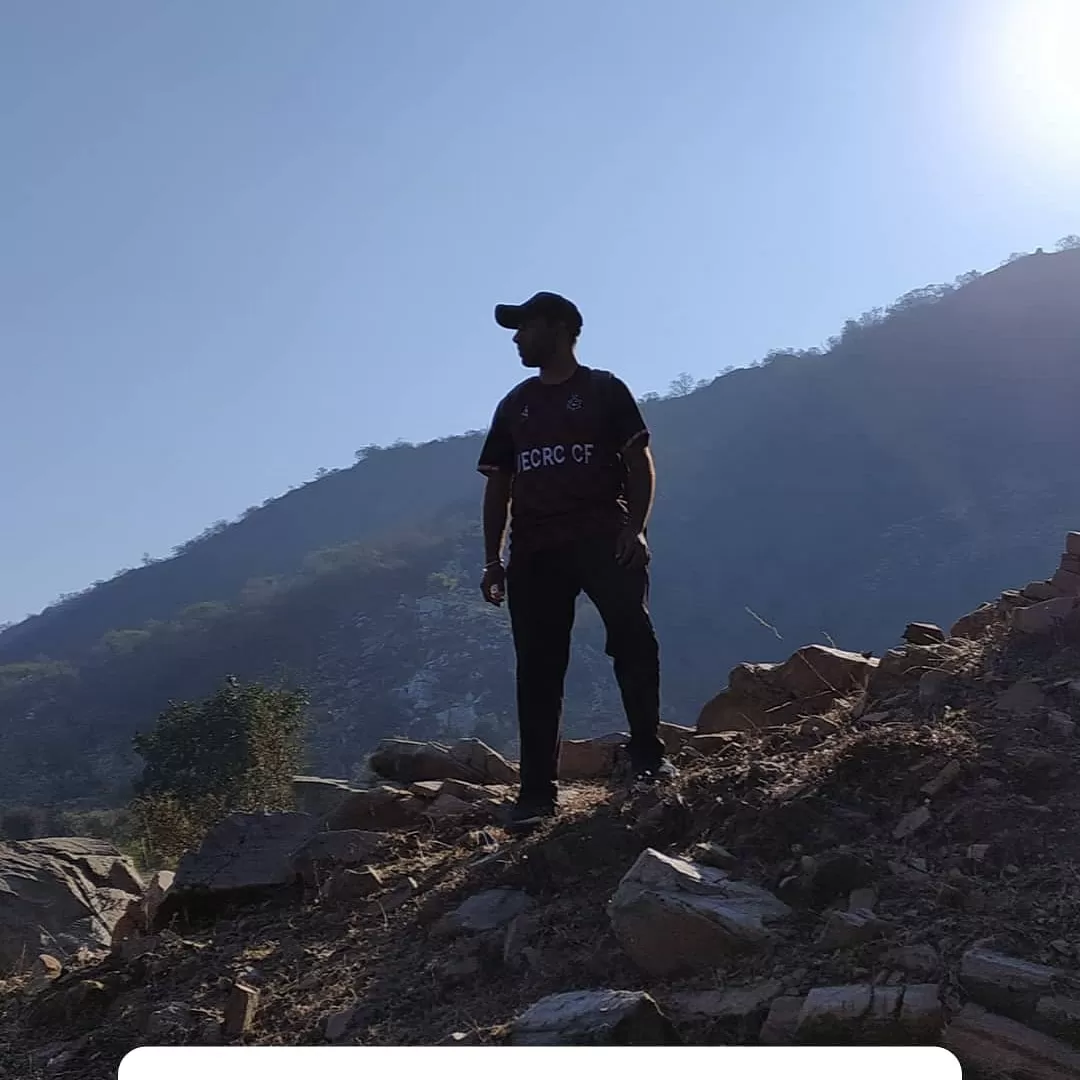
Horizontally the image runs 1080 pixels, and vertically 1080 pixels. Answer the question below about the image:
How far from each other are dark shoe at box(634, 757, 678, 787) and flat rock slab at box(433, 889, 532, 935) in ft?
2.32

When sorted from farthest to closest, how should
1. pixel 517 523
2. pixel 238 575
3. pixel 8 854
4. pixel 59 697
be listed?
pixel 238 575
pixel 59 697
pixel 8 854
pixel 517 523

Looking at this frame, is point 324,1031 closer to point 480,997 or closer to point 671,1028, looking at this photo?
point 480,997

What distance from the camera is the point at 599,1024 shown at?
2.33 meters

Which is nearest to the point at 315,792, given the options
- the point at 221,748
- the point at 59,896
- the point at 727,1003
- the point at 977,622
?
the point at 59,896

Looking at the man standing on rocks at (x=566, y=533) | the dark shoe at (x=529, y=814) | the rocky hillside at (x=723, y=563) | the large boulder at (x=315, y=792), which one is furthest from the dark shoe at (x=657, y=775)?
the rocky hillside at (x=723, y=563)

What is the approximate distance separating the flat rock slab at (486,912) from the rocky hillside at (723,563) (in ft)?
Result: 111

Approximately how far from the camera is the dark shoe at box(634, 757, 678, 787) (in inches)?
156

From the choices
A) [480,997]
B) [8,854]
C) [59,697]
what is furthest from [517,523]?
[59,697]

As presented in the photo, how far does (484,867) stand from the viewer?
3.70 m

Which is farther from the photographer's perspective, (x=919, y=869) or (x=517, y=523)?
(x=517, y=523)

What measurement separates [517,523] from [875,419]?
72530 millimetres

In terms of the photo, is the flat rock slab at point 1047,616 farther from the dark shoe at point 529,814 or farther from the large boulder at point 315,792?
the large boulder at point 315,792

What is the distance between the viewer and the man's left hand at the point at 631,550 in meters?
3.99

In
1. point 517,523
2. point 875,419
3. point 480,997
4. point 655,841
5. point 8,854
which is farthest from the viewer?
point 875,419
